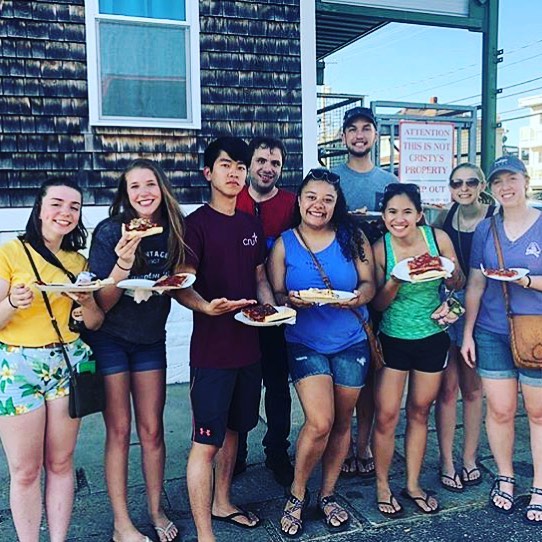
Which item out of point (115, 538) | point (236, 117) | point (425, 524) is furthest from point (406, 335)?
point (236, 117)

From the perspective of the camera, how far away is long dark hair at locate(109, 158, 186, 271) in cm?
293

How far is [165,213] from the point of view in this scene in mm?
3016

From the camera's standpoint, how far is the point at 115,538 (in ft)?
10.2

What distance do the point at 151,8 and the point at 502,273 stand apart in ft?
15.8

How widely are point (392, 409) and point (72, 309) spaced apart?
1.88 meters

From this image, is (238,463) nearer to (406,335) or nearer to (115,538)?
(115,538)

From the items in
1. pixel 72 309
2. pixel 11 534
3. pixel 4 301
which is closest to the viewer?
pixel 4 301

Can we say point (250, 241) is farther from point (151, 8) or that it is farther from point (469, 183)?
point (151, 8)

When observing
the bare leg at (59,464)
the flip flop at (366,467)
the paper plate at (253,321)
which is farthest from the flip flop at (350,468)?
the bare leg at (59,464)

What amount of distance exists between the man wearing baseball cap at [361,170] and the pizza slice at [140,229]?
173cm

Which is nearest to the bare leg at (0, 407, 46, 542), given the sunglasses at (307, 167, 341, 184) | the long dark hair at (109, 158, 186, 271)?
the long dark hair at (109, 158, 186, 271)

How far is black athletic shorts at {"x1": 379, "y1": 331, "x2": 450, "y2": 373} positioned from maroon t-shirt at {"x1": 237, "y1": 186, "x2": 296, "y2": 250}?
0.97 meters

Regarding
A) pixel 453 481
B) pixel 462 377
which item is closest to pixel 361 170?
pixel 462 377

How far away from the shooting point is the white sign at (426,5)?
7113 millimetres
